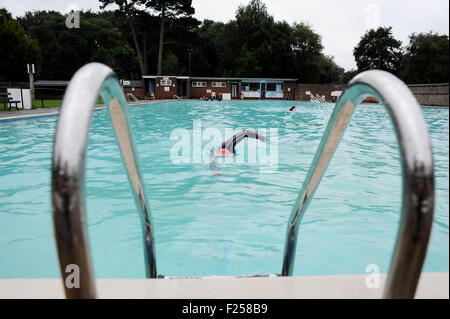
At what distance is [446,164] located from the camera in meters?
0.95

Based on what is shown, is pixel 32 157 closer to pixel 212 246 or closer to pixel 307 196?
pixel 212 246

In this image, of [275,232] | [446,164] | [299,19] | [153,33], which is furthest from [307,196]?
[299,19]

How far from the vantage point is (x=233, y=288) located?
4.46 ft

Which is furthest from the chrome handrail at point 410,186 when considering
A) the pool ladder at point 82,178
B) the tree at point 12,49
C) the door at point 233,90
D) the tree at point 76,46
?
the tree at point 76,46

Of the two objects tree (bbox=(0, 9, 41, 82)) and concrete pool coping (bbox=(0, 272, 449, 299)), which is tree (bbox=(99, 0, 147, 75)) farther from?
concrete pool coping (bbox=(0, 272, 449, 299))

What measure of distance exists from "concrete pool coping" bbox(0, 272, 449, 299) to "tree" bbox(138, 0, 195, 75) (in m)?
45.4

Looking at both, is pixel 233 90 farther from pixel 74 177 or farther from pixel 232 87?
pixel 74 177

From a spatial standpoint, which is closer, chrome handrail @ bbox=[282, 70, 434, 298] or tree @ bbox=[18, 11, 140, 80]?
chrome handrail @ bbox=[282, 70, 434, 298]

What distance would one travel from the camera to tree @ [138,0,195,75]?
4238 cm

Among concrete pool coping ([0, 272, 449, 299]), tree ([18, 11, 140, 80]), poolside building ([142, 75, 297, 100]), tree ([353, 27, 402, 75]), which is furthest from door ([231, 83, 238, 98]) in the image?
concrete pool coping ([0, 272, 449, 299])

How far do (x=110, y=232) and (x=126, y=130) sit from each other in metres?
3.45

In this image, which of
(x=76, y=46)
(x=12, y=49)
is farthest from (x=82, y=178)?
(x=76, y=46)

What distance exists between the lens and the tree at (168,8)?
4238 centimetres

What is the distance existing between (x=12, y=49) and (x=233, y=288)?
31.8 metres
